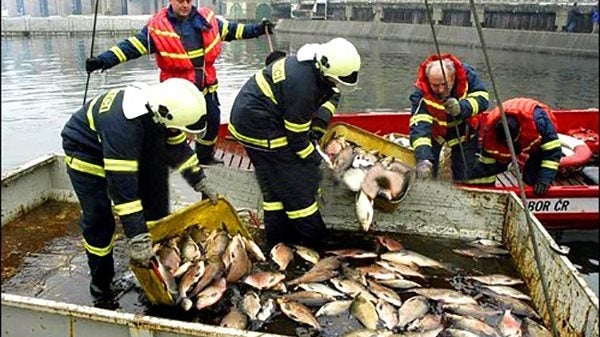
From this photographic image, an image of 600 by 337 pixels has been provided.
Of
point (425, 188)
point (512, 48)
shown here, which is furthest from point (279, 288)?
point (512, 48)

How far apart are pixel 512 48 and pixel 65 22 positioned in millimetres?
26514

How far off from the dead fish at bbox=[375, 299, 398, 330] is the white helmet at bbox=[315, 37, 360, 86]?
1620 mm

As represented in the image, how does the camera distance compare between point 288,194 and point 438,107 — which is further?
point 438,107

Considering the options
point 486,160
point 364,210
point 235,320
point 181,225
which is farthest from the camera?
point 486,160

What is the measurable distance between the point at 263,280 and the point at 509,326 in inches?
68.1

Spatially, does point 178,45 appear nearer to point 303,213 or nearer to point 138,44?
point 138,44

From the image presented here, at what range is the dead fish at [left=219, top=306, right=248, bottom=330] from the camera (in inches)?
150

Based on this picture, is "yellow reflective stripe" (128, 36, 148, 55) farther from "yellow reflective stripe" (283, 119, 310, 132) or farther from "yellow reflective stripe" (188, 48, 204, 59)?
"yellow reflective stripe" (283, 119, 310, 132)

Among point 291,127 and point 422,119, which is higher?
point 291,127

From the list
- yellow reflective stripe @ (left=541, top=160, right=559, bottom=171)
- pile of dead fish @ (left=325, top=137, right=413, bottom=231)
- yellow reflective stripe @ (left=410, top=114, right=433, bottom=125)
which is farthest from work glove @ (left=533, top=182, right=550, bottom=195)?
pile of dead fish @ (left=325, top=137, right=413, bottom=231)

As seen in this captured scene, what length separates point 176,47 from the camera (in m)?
5.57

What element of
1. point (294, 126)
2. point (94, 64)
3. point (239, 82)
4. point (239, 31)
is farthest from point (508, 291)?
point (239, 82)

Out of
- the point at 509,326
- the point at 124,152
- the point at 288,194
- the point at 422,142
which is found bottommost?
the point at 509,326

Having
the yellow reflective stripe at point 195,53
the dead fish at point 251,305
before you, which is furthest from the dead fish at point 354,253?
the yellow reflective stripe at point 195,53
